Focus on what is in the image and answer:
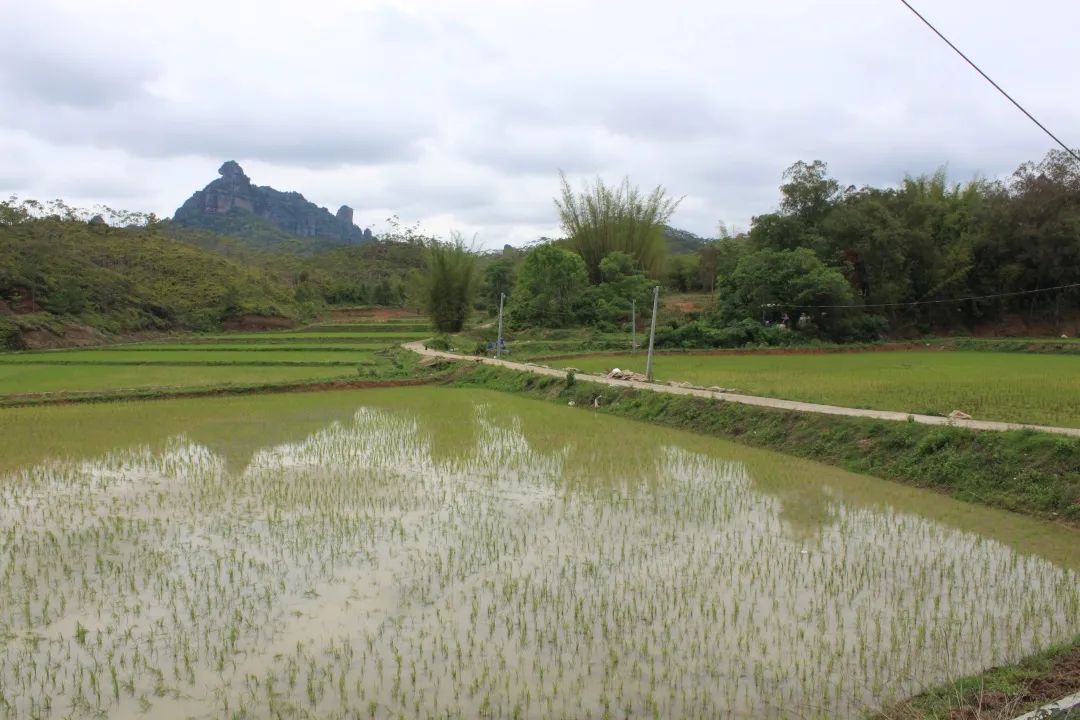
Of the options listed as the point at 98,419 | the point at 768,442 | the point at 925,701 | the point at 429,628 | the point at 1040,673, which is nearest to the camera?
the point at 925,701

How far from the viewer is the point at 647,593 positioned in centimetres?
514

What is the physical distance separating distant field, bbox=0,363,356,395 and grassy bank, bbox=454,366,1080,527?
11191mm

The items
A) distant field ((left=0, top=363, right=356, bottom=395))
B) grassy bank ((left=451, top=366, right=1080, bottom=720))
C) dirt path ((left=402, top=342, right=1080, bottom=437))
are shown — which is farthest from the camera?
distant field ((left=0, top=363, right=356, bottom=395))

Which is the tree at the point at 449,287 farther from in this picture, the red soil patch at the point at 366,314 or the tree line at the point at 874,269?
the red soil patch at the point at 366,314

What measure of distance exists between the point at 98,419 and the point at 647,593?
12325 mm

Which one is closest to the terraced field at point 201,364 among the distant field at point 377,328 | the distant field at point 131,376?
the distant field at point 131,376

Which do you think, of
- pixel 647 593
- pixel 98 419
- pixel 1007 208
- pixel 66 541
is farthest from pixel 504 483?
pixel 1007 208

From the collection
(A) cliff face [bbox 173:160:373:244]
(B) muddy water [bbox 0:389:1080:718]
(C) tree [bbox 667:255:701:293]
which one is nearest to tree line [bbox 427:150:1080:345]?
(C) tree [bbox 667:255:701:293]

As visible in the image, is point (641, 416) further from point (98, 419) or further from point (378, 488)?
point (98, 419)

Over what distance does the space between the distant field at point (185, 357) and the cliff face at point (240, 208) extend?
202 feet

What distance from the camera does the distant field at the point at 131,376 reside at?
1803 centimetres

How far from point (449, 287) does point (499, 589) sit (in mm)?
30072

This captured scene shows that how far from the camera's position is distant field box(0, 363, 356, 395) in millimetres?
18031

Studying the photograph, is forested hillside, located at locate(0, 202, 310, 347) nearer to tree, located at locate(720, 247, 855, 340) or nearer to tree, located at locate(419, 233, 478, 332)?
tree, located at locate(419, 233, 478, 332)
